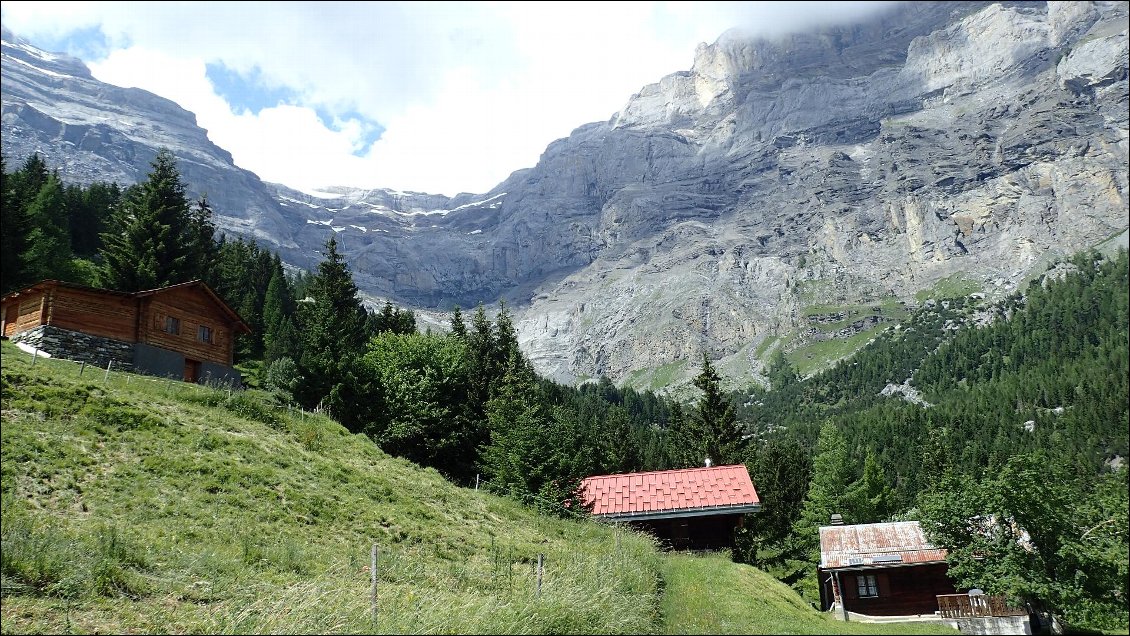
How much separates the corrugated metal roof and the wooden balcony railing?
2205 mm

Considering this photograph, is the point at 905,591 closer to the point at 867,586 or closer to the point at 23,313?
the point at 867,586

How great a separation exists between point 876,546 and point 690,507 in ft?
55.9

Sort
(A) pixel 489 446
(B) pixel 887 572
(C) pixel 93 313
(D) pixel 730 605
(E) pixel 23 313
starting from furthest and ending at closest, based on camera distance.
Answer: (B) pixel 887 572 → (A) pixel 489 446 → (C) pixel 93 313 → (E) pixel 23 313 → (D) pixel 730 605

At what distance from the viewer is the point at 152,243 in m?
51.1

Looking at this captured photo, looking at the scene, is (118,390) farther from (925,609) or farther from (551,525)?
(925,609)

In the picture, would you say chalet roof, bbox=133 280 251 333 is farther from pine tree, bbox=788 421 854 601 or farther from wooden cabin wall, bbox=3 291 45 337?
pine tree, bbox=788 421 854 601

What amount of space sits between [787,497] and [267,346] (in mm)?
49466

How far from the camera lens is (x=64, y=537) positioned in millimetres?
13891

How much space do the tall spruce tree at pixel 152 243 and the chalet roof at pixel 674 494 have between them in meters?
34.4

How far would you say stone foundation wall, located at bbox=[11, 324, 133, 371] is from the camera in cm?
3509

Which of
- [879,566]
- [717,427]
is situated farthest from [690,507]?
[717,427]

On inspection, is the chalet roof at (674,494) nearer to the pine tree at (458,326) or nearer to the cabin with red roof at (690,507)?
the cabin with red roof at (690,507)

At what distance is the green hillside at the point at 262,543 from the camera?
12.0 metres

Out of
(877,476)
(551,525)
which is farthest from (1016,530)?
(877,476)
